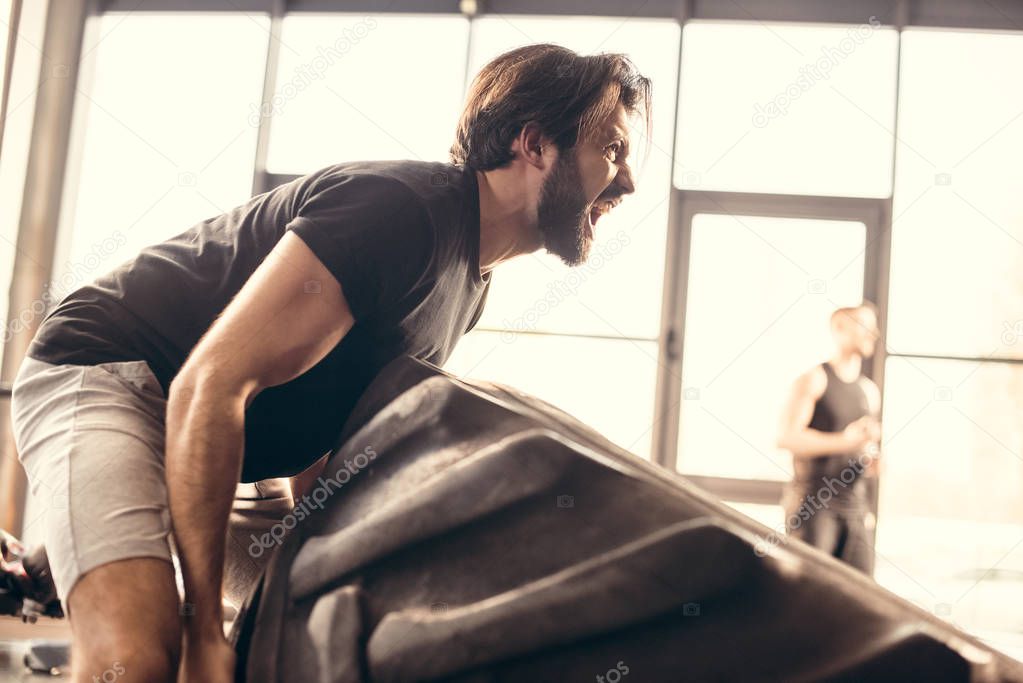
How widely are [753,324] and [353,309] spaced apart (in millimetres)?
3186

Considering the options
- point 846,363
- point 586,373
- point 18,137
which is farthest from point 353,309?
point 18,137

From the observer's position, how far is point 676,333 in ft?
13.0

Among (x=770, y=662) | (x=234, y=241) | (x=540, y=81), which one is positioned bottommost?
(x=770, y=662)

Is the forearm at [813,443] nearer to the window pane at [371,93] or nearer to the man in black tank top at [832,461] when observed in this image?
the man in black tank top at [832,461]

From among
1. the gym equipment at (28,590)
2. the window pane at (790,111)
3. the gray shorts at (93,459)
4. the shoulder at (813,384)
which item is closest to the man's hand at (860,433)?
the shoulder at (813,384)

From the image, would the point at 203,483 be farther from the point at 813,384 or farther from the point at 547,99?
the point at 813,384

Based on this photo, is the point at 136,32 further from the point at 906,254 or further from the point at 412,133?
the point at 906,254

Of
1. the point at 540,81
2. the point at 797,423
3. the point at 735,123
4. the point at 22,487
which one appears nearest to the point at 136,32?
the point at 22,487

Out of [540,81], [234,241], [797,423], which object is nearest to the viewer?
[234,241]

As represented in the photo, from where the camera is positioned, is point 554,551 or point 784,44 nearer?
point 554,551

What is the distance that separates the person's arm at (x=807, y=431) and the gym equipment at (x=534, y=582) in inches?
84.0

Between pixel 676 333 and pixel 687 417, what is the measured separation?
14.1 inches

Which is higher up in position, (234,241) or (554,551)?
(234,241)

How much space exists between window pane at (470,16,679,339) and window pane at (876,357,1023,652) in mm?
1061
